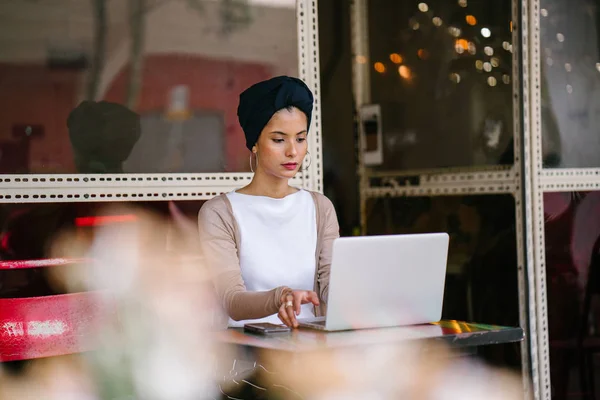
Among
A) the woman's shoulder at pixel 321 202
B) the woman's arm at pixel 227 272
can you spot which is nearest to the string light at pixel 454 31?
the woman's shoulder at pixel 321 202

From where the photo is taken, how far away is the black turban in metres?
2.96

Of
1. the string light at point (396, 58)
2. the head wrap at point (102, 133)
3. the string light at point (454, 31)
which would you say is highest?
the string light at point (454, 31)

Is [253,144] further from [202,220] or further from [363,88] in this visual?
[363,88]

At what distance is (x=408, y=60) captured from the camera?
5348 mm

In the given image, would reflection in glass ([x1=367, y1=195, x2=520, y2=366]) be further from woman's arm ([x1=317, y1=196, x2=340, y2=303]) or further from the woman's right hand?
the woman's right hand

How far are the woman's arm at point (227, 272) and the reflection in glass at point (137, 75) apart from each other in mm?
610

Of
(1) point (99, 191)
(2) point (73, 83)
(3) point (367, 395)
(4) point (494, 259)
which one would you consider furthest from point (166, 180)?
(4) point (494, 259)

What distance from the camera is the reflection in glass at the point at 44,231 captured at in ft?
10.8

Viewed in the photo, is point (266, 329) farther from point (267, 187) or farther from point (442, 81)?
point (442, 81)

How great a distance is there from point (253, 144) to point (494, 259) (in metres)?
2.02

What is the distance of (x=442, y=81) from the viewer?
5.08 m

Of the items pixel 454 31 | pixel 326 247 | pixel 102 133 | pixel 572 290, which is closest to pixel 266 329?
pixel 326 247

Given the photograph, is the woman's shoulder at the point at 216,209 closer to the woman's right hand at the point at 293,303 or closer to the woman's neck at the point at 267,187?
the woman's neck at the point at 267,187

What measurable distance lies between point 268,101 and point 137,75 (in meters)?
0.77
